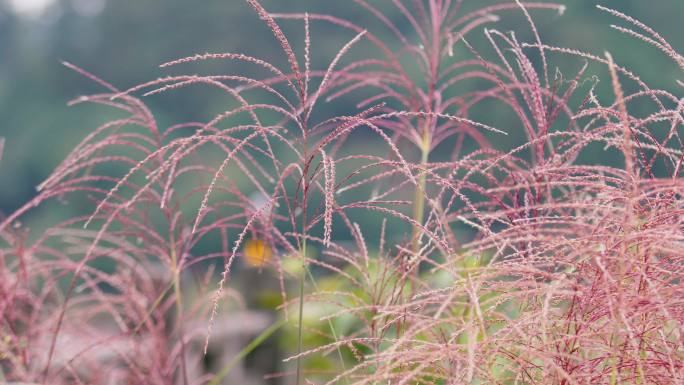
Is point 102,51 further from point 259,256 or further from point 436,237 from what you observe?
point 436,237

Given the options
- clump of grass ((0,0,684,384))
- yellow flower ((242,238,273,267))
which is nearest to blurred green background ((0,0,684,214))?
yellow flower ((242,238,273,267))

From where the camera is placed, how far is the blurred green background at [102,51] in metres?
17.3

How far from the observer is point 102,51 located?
62.6ft

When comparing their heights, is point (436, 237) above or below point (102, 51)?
above

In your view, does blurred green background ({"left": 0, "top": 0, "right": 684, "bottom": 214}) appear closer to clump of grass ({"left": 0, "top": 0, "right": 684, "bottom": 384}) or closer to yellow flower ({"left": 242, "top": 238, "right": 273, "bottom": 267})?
yellow flower ({"left": 242, "top": 238, "right": 273, "bottom": 267})

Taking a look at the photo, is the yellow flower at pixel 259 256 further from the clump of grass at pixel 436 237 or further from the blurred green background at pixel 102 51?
the blurred green background at pixel 102 51

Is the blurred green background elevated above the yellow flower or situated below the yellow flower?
below

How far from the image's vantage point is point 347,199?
1535 centimetres

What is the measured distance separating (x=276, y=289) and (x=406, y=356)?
2734 mm

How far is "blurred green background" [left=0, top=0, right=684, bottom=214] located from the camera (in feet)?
56.9

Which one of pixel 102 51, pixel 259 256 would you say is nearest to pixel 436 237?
pixel 259 256

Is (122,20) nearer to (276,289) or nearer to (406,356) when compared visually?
(276,289)

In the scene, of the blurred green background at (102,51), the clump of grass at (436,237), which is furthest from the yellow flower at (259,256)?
the blurred green background at (102,51)

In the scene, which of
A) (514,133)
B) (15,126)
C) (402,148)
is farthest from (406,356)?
(15,126)
